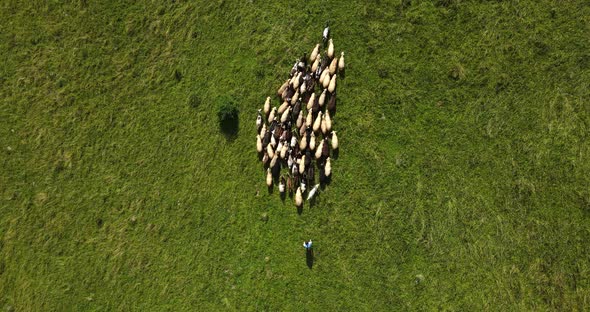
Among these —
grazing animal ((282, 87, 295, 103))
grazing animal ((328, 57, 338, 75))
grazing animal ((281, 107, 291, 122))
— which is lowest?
grazing animal ((281, 107, 291, 122))

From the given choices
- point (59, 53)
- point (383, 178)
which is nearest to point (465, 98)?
point (383, 178)

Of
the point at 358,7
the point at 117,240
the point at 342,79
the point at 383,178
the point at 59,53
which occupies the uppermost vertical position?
the point at 358,7

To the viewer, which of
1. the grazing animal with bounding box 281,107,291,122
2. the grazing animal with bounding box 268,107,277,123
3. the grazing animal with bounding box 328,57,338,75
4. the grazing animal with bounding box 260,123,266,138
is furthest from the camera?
the grazing animal with bounding box 260,123,266,138

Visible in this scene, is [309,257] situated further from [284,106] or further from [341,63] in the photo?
[341,63]

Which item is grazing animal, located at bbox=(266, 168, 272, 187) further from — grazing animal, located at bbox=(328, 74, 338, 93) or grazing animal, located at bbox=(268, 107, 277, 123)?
grazing animal, located at bbox=(328, 74, 338, 93)

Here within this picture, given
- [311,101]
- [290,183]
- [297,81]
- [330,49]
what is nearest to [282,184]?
[290,183]

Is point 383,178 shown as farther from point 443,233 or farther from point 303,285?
point 303,285

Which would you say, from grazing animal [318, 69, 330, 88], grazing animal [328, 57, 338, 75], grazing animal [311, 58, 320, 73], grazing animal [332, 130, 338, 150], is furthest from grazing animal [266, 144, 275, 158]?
grazing animal [328, 57, 338, 75]
